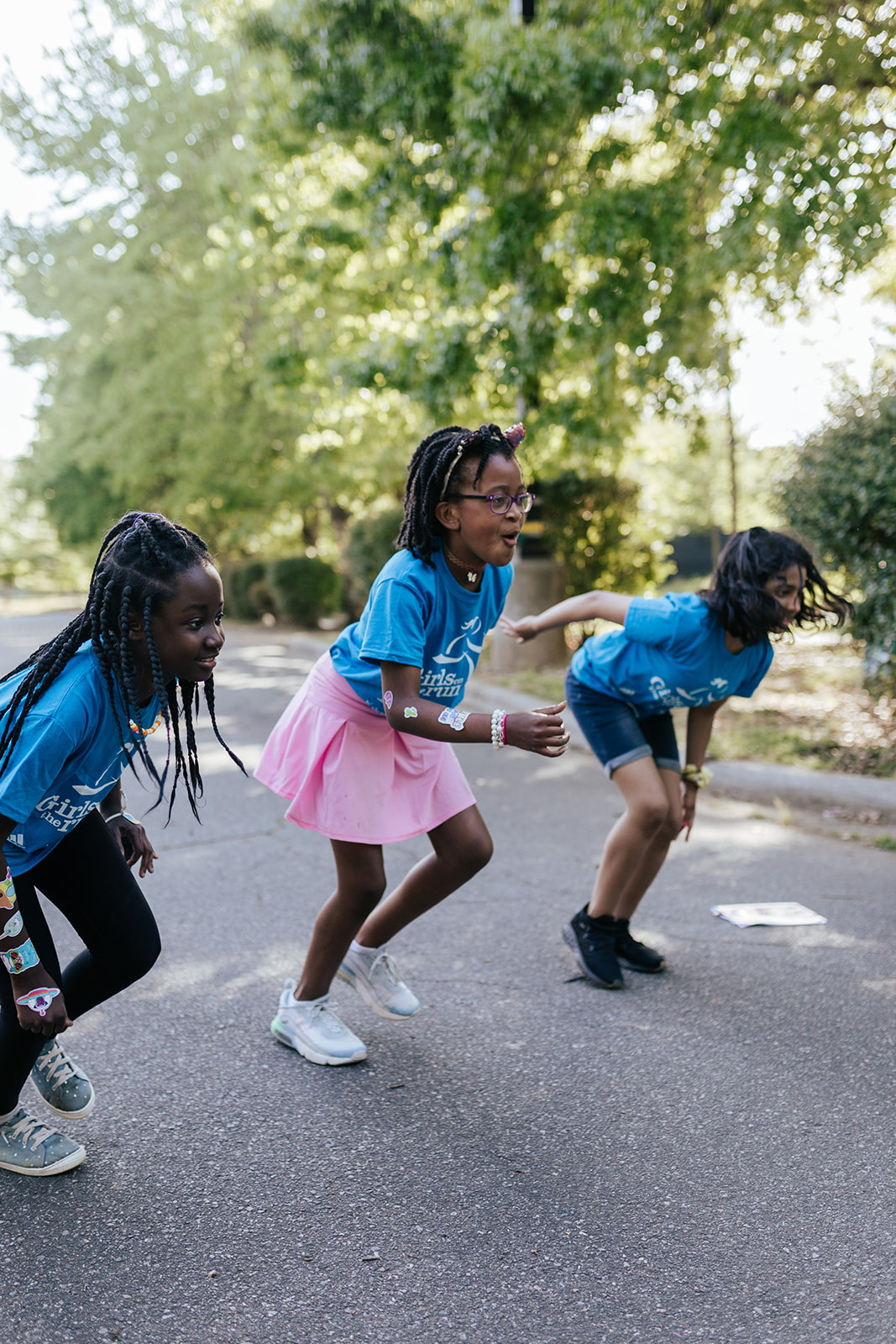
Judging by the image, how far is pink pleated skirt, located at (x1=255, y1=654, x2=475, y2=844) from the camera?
120 inches

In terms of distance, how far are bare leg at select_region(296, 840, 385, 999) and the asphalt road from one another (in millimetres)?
277

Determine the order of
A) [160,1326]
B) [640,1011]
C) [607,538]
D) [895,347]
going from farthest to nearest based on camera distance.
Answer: [607,538] → [895,347] → [640,1011] → [160,1326]

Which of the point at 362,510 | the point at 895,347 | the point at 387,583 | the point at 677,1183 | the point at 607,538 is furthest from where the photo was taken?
the point at 362,510

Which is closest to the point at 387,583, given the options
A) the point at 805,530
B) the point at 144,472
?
the point at 805,530

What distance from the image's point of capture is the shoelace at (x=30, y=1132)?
2611mm

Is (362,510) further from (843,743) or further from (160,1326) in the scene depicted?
(160,1326)

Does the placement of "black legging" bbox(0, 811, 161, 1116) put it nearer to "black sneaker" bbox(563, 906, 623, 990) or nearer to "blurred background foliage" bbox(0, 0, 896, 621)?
"black sneaker" bbox(563, 906, 623, 990)

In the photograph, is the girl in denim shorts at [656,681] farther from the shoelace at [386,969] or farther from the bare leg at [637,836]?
the shoelace at [386,969]

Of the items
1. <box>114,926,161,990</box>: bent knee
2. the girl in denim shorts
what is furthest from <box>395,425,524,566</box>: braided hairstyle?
<box>114,926,161,990</box>: bent knee

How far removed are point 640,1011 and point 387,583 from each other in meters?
1.78

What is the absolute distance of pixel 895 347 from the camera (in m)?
8.06

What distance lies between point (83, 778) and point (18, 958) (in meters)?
0.42

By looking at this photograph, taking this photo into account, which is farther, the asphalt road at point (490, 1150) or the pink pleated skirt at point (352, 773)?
the pink pleated skirt at point (352, 773)

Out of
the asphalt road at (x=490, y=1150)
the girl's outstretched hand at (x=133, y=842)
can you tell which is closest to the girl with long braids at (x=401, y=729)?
the asphalt road at (x=490, y=1150)
